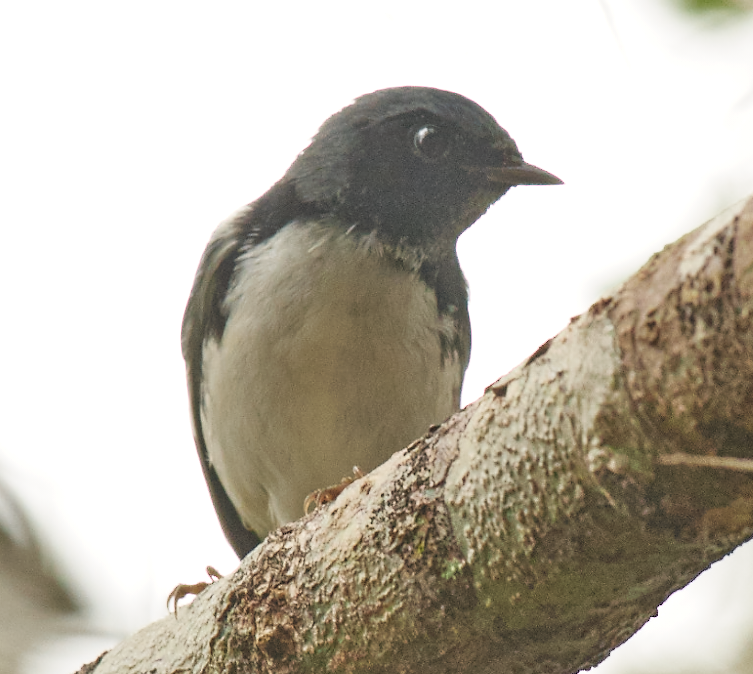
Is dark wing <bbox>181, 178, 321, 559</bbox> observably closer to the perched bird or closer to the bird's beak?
the perched bird

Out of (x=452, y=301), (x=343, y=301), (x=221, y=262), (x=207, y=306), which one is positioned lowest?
(x=452, y=301)

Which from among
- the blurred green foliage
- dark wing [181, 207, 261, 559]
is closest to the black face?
dark wing [181, 207, 261, 559]

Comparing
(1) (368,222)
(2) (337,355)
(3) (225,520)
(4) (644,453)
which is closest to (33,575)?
(3) (225,520)

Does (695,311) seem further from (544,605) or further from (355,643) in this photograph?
(355,643)

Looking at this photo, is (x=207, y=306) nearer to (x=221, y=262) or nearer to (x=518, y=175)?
(x=221, y=262)

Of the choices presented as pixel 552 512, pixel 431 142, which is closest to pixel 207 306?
Result: pixel 431 142

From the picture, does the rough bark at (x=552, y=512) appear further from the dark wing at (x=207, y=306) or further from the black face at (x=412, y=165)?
the black face at (x=412, y=165)

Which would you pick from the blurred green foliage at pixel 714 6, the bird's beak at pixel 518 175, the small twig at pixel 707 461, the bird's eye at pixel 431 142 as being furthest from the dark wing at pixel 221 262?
the small twig at pixel 707 461
